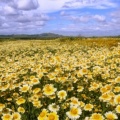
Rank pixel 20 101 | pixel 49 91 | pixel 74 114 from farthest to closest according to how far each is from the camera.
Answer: pixel 20 101 < pixel 49 91 < pixel 74 114

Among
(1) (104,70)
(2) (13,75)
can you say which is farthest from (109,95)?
(2) (13,75)

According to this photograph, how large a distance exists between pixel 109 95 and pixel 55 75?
227cm

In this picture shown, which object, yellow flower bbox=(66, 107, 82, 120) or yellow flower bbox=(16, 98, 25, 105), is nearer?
yellow flower bbox=(66, 107, 82, 120)

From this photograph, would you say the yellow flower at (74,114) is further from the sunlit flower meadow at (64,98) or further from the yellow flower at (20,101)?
the yellow flower at (20,101)

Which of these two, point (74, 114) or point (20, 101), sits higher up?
point (74, 114)

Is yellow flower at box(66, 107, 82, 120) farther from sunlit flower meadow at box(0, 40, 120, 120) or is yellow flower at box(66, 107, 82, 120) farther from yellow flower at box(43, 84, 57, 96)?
yellow flower at box(43, 84, 57, 96)

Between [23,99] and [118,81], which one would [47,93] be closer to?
[23,99]

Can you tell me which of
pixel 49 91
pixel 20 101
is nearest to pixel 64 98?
pixel 49 91

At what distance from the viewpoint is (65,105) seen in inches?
199

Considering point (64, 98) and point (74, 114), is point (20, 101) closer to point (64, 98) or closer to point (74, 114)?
point (64, 98)

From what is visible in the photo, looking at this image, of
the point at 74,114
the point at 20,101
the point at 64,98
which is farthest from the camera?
the point at 20,101

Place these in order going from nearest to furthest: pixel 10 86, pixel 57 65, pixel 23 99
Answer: pixel 23 99, pixel 10 86, pixel 57 65

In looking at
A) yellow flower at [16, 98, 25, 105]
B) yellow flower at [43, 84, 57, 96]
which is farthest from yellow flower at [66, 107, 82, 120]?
yellow flower at [16, 98, 25, 105]

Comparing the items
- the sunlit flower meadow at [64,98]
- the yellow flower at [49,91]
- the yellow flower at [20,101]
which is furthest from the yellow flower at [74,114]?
the yellow flower at [20,101]
